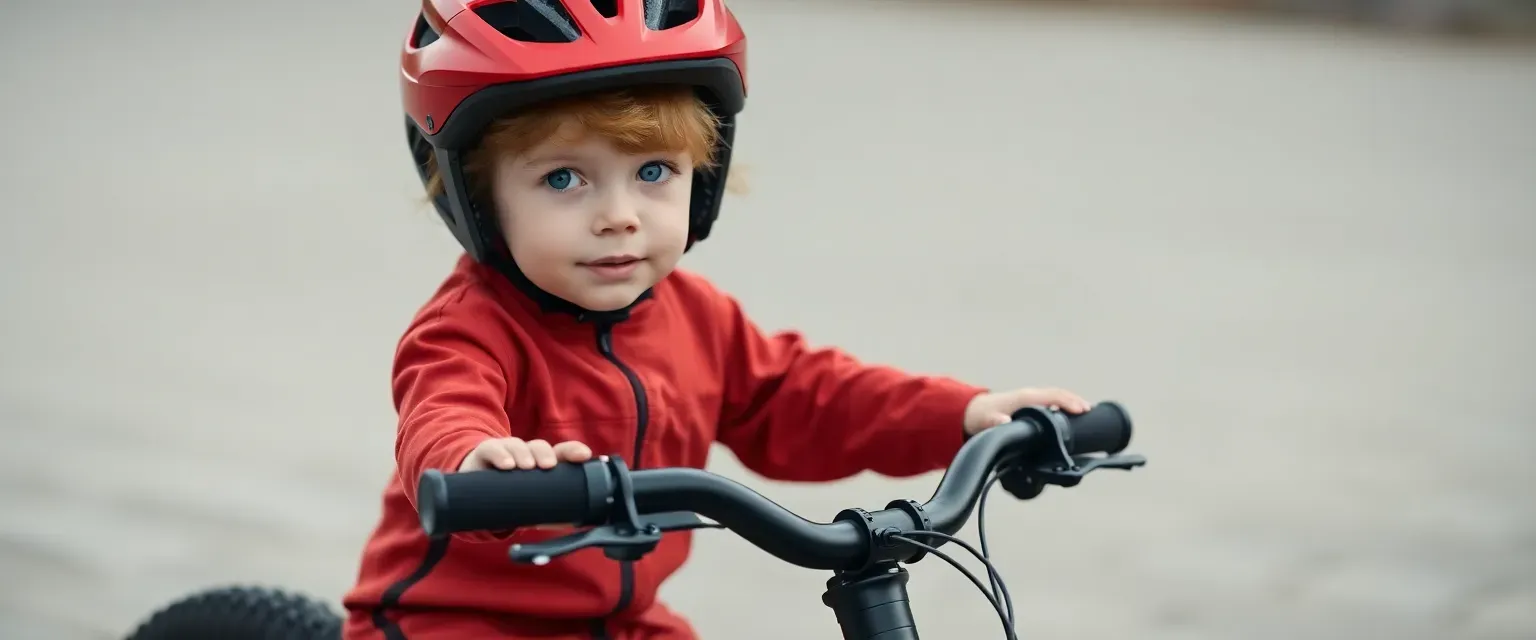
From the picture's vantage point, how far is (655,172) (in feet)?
7.06

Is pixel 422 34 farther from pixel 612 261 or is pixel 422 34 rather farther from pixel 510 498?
pixel 510 498

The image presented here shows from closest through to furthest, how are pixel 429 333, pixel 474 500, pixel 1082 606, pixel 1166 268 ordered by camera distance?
pixel 474 500, pixel 429 333, pixel 1082 606, pixel 1166 268

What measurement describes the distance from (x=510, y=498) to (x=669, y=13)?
80 cm

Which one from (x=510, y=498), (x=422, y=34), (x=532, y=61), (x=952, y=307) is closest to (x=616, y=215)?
(x=532, y=61)

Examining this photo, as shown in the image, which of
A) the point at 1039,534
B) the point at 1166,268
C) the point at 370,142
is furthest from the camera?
the point at 370,142

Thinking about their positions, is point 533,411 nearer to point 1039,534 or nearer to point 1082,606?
point 1082,606

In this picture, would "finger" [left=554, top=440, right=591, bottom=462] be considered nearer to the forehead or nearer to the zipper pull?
the forehead

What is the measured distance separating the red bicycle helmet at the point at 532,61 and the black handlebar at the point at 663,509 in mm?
564

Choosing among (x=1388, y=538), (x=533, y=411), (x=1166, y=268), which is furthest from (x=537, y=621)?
(x=1166, y=268)

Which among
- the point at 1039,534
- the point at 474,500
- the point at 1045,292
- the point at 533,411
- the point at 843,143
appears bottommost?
the point at 474,500

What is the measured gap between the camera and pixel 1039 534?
475 cm

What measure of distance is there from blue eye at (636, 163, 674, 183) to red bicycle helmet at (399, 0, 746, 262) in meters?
0.10

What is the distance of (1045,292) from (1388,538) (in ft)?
7.69

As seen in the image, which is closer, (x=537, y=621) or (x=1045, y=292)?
(x=537, y=621)
